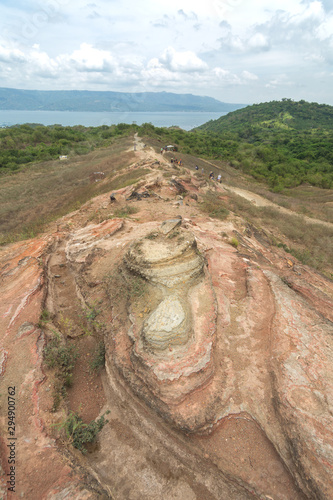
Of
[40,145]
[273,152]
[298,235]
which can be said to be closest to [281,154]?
[273,152]

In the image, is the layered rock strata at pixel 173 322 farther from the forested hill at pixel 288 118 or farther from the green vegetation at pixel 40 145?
the forested hill at pixel 288 118

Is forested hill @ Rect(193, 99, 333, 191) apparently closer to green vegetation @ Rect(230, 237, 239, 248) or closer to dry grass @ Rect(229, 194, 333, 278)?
dry grass @ Rect(229, 194, 333, 278)

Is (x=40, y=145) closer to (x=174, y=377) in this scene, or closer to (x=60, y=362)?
(x=60, y=362)

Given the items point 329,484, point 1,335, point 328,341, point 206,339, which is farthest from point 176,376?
point 1,335

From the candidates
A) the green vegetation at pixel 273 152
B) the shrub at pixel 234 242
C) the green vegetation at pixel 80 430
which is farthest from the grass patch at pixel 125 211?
the green vegetation at pixel 273 152

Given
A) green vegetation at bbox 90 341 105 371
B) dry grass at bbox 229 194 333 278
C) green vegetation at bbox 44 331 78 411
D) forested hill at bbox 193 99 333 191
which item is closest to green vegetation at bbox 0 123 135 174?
forested hill at bbox 193 99 333 191
